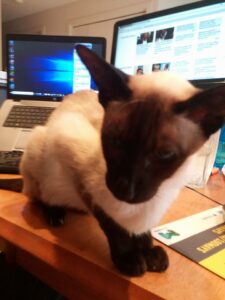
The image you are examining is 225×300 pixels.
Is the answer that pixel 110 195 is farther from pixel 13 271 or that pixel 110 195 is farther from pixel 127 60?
pixel 127 60

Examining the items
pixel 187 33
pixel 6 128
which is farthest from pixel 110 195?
pixel 187 33

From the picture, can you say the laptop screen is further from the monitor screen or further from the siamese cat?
the siamese cat

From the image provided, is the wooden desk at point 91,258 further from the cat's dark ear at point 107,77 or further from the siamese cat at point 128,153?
the cat's dark ear at point 107,77

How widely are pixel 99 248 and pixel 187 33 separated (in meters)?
0.86

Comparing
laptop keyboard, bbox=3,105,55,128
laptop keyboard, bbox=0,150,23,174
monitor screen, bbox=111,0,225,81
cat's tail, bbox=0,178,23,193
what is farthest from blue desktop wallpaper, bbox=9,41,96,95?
cat's tail, bbox=0,178,23,193

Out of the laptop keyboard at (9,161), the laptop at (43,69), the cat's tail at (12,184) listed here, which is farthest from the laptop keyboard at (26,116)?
the cat's tail at (12,184)

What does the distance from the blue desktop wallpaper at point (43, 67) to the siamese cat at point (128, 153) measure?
0.58 m

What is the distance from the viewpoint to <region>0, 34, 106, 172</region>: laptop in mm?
1278

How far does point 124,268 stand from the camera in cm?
54

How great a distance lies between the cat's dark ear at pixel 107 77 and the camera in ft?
1.70

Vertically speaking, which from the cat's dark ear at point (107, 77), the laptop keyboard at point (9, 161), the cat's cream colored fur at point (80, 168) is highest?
the cat's dark ear at point (107, 77)

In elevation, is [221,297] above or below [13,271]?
above

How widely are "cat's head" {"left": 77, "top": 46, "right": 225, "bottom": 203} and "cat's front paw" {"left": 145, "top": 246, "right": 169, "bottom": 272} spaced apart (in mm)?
137

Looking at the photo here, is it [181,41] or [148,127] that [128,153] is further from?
[181,41]
